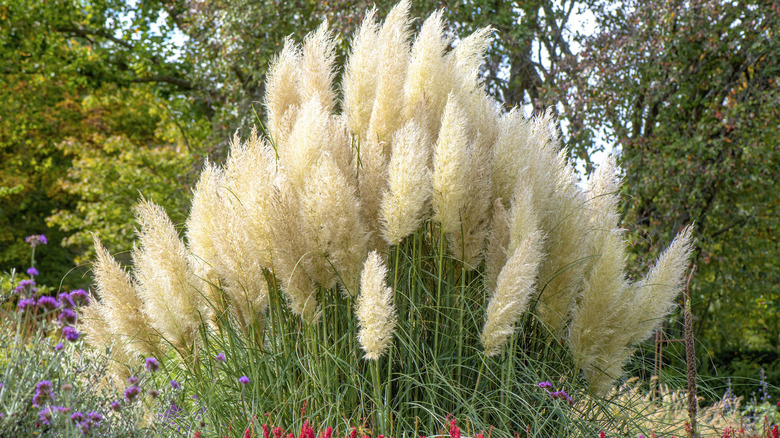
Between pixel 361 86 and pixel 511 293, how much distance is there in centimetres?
124

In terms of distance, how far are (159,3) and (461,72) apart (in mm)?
12216

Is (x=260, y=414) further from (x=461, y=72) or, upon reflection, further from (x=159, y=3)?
(x=159, y=3)

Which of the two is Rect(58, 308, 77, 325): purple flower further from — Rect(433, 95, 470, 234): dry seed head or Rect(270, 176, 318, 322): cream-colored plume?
Rect(433, 95, 470, 234): dry seed head

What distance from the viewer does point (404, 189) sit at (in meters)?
2.53

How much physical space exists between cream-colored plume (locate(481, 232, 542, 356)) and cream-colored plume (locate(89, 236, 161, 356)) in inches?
58.2

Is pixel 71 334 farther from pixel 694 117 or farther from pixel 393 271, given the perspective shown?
pixel 694 117

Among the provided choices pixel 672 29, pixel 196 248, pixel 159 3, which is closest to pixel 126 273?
pixel 196 248

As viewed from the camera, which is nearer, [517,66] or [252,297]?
[252,297]

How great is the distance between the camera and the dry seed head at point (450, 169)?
261cm

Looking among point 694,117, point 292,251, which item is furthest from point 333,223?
point 694,117

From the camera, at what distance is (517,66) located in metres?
9.12

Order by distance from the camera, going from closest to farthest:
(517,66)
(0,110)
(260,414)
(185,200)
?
(260,414) < (517,66) < (185,200) < (0,110)

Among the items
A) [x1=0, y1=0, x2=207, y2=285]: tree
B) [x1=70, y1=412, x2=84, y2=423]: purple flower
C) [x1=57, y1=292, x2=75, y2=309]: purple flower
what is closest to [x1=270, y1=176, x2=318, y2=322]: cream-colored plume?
[x1=70, y1=412, x2=84, y2=423]: purple flower

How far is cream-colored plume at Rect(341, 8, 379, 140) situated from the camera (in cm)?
314
